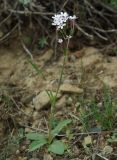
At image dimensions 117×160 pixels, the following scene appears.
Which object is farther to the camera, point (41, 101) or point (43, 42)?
point (43, 42)

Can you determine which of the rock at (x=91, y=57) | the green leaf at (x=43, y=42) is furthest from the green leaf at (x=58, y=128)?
the green leaf at (x=43, y=42)

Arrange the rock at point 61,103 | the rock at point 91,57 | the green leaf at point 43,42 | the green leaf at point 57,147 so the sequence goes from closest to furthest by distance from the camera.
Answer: the green leaf at point 57,147 < the rock at point 61,103 < the rock at point 91,57 < the green leaf at point 43,42

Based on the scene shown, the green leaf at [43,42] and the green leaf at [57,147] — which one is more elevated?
the green leaf at [43,42]

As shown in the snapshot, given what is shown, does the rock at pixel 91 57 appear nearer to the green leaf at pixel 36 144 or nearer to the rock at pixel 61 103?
the rock at pixel 61 103

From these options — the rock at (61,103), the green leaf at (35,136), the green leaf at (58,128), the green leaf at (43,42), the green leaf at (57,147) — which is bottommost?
the green leaf at (57,147)

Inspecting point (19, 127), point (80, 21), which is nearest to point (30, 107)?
point (19, 127)

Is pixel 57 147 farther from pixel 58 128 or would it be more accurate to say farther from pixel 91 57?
pixel 91 57

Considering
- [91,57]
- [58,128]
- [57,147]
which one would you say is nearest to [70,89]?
[91,57]

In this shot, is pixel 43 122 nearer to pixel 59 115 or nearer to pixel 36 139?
pixel 59 115

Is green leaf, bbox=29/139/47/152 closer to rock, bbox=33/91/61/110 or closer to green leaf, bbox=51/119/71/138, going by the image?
green leaf, bbox=51/119/71/138

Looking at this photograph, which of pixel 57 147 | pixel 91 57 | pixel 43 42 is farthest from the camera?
pixel 43 42
